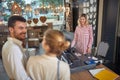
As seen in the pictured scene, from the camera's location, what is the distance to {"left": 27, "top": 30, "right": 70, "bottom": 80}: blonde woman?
3.79 feet

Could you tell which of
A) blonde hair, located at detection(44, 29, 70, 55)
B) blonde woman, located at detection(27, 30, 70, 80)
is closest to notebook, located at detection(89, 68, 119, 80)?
blonde woman, located at detection(27, 30, 70, 80)

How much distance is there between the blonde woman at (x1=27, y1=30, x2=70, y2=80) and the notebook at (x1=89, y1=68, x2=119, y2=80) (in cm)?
63

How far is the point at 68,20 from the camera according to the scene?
20.9ft

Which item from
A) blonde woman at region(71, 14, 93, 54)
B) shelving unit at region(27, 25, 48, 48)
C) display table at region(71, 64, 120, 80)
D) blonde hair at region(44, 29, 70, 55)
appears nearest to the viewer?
blonde hair at region(44, 29, 70, 55)

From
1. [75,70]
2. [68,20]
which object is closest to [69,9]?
[68,20]

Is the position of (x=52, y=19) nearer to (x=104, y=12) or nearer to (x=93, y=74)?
(x=104, y=12)

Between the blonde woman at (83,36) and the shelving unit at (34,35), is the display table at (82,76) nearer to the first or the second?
the blonde woman at (83,36)

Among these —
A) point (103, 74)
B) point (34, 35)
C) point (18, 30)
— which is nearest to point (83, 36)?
point (103, 74)

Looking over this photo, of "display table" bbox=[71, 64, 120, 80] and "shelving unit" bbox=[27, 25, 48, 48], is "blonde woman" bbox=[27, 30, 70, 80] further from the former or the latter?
"shelving unit" bbox=[27, 25, 48, 48]

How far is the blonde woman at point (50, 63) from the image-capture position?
1.16 m

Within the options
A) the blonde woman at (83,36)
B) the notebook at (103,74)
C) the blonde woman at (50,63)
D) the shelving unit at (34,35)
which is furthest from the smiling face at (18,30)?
the shelving unit at (34,35)

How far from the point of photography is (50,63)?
118 cm

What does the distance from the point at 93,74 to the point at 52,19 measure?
6006 mm

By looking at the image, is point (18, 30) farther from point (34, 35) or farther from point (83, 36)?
point (34, 35)
